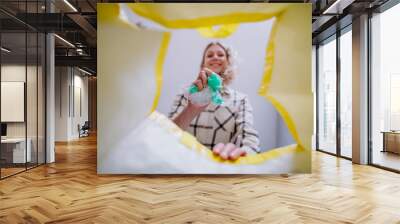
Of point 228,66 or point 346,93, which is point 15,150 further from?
point 346,93

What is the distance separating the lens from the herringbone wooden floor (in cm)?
395

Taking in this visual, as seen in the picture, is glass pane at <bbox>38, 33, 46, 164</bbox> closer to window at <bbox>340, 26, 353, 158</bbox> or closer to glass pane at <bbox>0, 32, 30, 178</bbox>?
glass pane at <bbox>0, 32, 30, 178</bbox>

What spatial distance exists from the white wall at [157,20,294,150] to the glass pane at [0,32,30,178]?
2.59 m

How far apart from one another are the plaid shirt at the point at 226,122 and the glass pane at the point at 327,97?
4329 mm

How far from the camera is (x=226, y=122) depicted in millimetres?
6402

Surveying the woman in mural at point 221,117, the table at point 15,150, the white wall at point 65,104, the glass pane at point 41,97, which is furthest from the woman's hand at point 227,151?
the white wall at point 65,104

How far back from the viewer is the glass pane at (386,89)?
23.5 ft

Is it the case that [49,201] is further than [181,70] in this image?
No

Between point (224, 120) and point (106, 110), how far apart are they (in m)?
2.04

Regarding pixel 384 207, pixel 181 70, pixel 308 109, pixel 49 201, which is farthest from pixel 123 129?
pixel 384 207

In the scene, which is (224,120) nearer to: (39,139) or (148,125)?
(148,125)

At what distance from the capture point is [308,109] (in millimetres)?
6434

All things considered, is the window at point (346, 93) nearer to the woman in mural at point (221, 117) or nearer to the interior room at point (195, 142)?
the interior room at point (195, 142)

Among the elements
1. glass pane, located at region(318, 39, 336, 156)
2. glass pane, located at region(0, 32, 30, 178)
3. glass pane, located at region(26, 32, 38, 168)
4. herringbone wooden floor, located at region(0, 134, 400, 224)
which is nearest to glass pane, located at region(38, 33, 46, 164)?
glass pane, located at region(26, 32, 38, 168)
